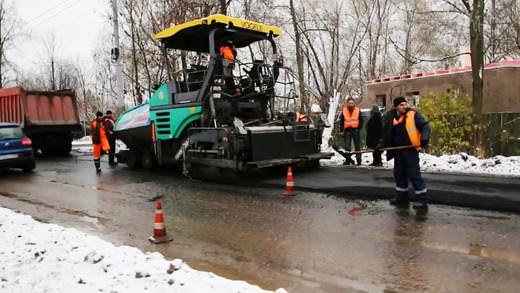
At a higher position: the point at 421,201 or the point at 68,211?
the point at 421,201

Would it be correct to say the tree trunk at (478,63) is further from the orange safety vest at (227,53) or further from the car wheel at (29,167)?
the car wheel at (29,167)

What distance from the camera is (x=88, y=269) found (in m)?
4.66

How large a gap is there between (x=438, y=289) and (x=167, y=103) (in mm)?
7931

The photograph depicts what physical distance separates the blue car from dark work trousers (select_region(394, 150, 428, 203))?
10.6 metres

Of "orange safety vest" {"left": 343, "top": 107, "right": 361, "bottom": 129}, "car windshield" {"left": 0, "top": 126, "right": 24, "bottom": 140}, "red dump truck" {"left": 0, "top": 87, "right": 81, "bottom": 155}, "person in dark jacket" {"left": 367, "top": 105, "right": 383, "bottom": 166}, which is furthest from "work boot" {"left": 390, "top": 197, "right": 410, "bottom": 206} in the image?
"red dump truck" {"left": 0, "top": 87, "right": 81, "bottom": 155}

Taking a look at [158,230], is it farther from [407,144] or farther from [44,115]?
[44,115]

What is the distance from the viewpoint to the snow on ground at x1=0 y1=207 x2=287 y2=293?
4105mm

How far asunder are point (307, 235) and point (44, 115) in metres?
15.5

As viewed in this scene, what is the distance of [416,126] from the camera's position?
6719 millimetres

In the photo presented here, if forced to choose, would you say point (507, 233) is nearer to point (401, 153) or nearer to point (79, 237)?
point (401, 153)

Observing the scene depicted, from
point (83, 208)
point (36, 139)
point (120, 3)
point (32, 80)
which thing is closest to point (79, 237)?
point (83, 208)

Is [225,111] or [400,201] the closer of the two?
[400,201]

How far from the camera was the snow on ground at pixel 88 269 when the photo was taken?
411 cm

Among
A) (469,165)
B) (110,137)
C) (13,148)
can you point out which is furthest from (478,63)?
(13,148)
